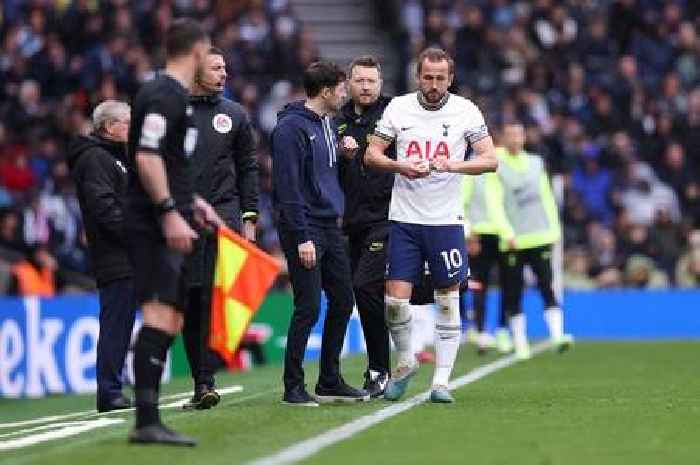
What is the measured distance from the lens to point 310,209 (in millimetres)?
12039

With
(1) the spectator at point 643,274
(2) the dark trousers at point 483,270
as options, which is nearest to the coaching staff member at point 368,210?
(2) the dark trousers at point 483,270

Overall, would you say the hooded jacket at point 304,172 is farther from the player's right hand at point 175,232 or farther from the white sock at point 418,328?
the white sock at point 418,328

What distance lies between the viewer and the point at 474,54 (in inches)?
1112

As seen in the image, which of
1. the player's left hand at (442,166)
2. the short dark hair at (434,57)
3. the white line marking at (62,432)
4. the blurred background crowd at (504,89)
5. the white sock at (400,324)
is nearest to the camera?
the white line marking at (62,432)

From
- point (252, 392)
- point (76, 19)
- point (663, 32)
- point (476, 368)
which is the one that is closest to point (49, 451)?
point (252, 392)

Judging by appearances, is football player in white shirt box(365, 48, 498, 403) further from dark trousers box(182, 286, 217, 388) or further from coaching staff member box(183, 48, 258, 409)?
dark trousers box(182, 286, 217, 388)

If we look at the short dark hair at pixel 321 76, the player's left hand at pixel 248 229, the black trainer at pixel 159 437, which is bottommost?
the black trainer at pixel 159 437

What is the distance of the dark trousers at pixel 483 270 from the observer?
19656 mm

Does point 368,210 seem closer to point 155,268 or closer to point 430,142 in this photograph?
point 430,142

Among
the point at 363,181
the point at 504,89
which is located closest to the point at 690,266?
the point at 504,89

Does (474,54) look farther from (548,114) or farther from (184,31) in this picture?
(184,31)

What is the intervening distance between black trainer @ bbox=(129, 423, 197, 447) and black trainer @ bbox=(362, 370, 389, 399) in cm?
357

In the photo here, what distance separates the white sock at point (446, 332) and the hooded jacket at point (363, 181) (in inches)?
40.3

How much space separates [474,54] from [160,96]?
19123 millimetres
